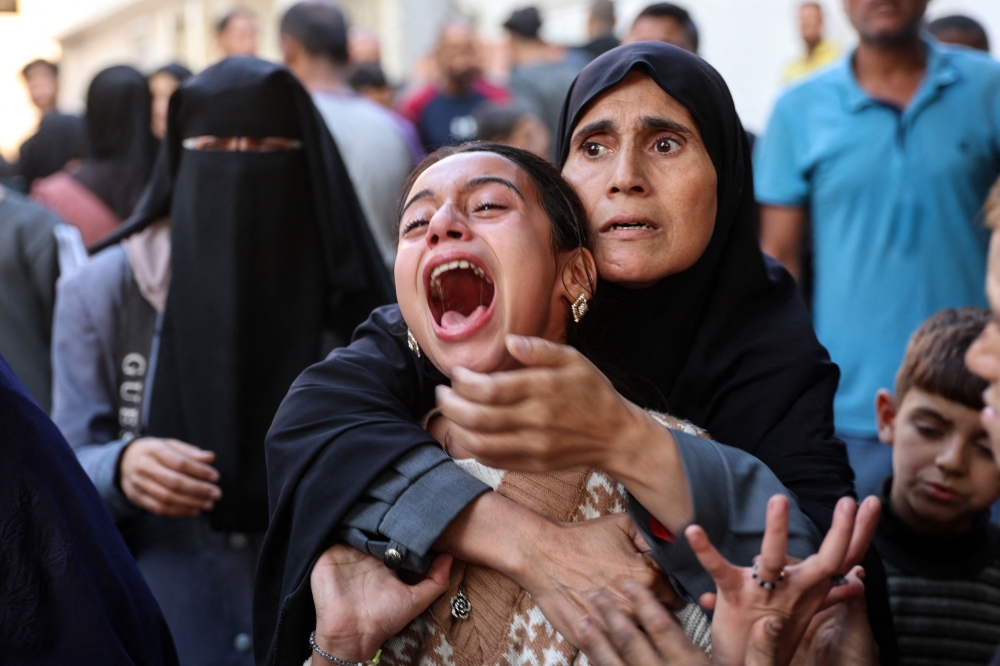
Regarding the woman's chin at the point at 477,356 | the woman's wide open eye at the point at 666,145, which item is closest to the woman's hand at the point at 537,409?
the woman's chin at the point at 477,356

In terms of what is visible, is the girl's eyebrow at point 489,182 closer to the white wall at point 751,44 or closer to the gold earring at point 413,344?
the gold earring at point 413,344

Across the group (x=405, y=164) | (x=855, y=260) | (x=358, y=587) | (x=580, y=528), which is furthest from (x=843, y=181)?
(x=358, y=587)

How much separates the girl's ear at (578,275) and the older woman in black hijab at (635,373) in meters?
0.04

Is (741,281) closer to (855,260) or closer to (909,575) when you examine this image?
(909,575)

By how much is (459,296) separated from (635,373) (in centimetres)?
42

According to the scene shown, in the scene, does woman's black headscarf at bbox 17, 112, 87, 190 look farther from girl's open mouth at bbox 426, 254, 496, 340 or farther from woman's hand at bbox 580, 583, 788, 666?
woman's hand at bbox 580, 583, 788, 666

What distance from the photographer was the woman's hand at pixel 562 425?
159 centimetres

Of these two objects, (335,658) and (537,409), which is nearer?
(537,409)

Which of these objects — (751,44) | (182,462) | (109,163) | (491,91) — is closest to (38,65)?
(109,163)

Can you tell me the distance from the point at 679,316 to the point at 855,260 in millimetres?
1869

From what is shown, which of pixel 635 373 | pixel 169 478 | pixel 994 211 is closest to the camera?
pixel 994 211

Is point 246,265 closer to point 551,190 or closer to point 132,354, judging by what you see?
point 132,354

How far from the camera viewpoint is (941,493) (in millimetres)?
2707

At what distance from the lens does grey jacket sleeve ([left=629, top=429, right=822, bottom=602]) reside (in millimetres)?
1741
